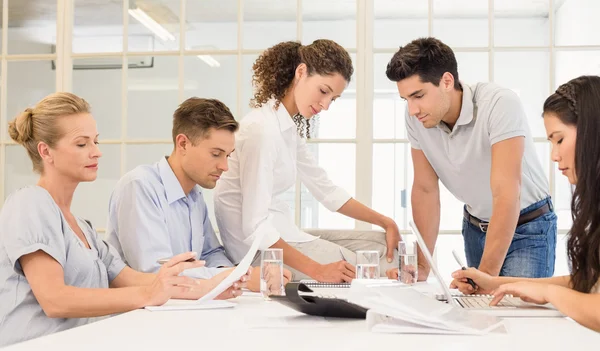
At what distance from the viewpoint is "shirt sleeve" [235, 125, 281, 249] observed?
2.72 metres

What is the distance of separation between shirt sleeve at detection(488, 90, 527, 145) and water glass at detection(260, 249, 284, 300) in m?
1.13

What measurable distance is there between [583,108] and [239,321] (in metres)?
0.95

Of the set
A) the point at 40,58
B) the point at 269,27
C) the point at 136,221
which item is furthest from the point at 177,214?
the point at 40,58

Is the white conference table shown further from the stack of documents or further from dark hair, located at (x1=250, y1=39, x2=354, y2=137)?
dark hair, located at (x1=250, y1=39, x2=354, y2=137)

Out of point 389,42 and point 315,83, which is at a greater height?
point 389,42

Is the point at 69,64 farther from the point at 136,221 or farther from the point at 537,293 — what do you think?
the point at 537,293

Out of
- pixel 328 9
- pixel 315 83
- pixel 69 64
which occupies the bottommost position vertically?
pixel 315 83

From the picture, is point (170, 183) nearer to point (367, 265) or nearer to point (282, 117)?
point (282, 117)

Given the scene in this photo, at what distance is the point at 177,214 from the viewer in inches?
102

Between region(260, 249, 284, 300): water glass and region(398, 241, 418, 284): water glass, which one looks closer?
region(260, 249, 284, 300): water glass

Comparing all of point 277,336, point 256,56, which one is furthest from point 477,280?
point 256,56

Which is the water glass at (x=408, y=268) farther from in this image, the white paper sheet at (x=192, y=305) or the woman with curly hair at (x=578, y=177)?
the white paper sheet at (x=192, y=305)

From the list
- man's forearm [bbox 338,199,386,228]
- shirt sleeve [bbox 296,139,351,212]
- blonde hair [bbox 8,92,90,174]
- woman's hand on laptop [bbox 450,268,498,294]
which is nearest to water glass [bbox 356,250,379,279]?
woman's hand on laptop [bbox 450,268,498,294]

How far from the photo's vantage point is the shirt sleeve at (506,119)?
8.75 feet
